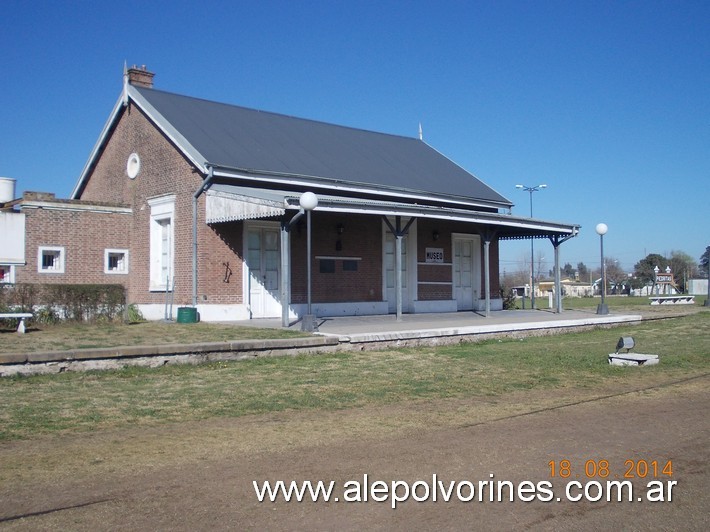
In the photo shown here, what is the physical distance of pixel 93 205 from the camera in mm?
19484

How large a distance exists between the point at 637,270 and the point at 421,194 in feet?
217

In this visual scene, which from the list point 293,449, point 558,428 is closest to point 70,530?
point 293,449

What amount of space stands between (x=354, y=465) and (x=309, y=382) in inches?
170

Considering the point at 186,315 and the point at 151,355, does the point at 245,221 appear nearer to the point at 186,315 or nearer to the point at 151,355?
the point at 186,315

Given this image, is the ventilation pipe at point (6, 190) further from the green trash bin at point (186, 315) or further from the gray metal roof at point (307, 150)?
the green trash bin at point (186, 315)

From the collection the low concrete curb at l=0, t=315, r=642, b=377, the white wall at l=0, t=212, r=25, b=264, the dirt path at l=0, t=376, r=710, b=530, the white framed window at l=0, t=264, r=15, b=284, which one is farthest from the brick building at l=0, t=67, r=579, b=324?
the dirt path at l=0, t=376, r=710, b=530

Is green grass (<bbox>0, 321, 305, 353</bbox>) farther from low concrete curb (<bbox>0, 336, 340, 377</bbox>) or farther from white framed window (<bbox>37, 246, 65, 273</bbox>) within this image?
white framed window (<bbox>37, 246, 65, 273</bbox>)

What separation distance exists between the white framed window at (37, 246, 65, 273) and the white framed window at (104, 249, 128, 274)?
4.31 ft

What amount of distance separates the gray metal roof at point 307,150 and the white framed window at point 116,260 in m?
3.70

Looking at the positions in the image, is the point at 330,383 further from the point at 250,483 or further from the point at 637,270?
the point at 637,270

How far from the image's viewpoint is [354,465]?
232 inches

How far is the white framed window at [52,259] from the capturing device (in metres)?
18.3

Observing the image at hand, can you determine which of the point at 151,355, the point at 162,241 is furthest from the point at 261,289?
the point at 151,355

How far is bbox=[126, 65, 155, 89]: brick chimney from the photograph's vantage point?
21141 millimetres
